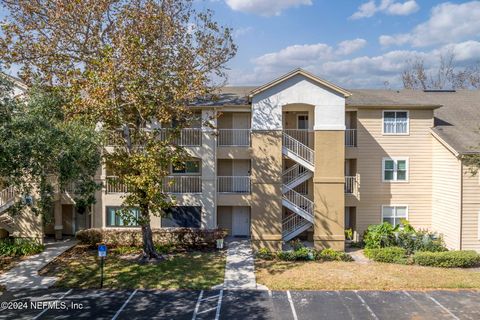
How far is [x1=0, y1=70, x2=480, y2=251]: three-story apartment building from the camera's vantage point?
67.3 ft

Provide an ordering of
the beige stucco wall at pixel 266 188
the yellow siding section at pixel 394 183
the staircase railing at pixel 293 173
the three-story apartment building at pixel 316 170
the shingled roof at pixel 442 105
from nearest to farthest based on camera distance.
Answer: the three-story apartment building at pixel 316 170 → the beige stucco wall at pixel 266 188 → the shingled roof at pixel 442 105 → the staircase railing at pixel 293 173 → the yellow siding section at pixel 394 183

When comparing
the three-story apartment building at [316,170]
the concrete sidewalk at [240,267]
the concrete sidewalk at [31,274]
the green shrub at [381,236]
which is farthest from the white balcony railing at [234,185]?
the concrete sidewalk at [31,274]

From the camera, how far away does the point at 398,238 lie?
67.8ft

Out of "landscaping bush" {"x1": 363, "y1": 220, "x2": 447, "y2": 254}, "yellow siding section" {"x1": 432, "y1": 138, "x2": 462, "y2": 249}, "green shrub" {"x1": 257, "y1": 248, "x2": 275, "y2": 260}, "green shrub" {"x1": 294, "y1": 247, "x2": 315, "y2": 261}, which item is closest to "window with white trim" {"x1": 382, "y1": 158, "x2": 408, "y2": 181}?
"yellow siding section" {"x1": 432, "y1": 138, "x2": 462, "y2": 249}

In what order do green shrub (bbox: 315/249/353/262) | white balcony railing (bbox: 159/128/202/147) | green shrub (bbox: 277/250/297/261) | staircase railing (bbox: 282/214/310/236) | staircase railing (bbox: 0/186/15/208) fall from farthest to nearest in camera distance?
white balcony railing (bbox: 159/128/202/147), staircase railing (bbox: 282/214/310/236), staircase railing (bbox: 0/186/15/208), green shrub (bbox: 315/249/353/262), green shrub (bbox: 277/250/297/261)

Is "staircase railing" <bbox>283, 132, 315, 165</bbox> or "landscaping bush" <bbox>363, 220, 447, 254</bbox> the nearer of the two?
"landscaping bush" <bbox>363, 220, 447, 254</bbox>

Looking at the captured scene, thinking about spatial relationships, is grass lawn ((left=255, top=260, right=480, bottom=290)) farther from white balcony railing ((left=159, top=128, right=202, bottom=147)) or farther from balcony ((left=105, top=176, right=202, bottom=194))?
white balcony railing ((left=159, top=128, right=202, bottom=147))

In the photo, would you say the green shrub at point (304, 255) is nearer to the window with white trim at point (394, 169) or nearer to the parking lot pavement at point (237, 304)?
the parking lot pavement at point (237, 304)

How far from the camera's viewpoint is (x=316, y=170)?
20.7 m

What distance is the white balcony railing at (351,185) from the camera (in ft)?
74.8

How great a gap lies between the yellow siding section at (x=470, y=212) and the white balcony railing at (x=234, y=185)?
11.9 metres

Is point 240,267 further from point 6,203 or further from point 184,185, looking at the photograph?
point 6,203

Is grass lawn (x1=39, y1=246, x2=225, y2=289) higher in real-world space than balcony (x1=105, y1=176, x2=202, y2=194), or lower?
lower

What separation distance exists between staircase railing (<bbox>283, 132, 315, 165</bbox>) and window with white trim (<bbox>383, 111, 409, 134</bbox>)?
214 inches
